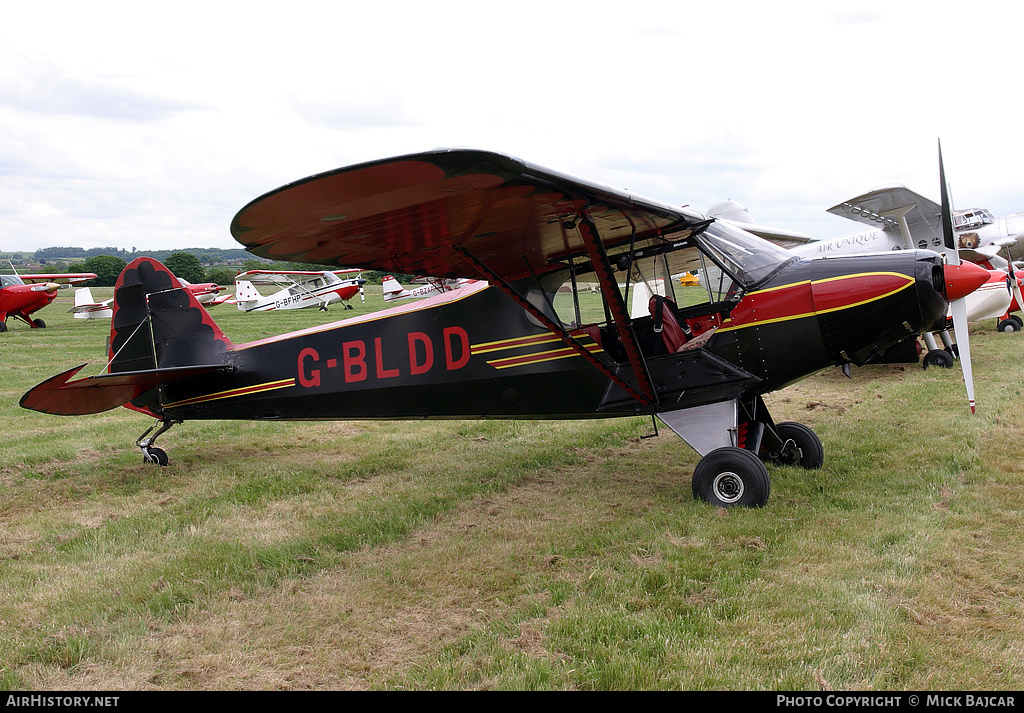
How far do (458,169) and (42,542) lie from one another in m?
Answer: 4.06

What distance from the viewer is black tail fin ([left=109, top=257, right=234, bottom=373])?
7594mm

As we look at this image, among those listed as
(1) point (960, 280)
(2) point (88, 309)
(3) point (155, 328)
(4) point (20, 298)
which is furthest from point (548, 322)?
(2) point (88, 309)

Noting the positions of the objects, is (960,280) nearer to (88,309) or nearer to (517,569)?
(517,569)

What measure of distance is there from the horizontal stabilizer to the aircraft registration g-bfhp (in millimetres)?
21

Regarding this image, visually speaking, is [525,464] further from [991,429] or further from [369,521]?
[991,429]

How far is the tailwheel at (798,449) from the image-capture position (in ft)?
20.1

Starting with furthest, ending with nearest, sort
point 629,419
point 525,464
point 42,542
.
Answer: point 629,419 < point 525,464 < point 42,542

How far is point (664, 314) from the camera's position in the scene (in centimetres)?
583

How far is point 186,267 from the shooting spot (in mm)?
80312

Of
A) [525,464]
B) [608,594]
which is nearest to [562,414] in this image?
→ [525,464]

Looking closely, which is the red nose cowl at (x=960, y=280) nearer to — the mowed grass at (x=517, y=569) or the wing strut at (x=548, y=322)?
the mowed grass at (x=517, y=569)

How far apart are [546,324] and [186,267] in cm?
8444

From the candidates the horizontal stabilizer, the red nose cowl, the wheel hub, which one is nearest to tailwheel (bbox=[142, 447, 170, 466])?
the horizontal stabilizer

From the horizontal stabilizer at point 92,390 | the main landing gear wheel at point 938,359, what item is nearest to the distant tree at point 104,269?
the horizontal stabilizer at point 92,390
